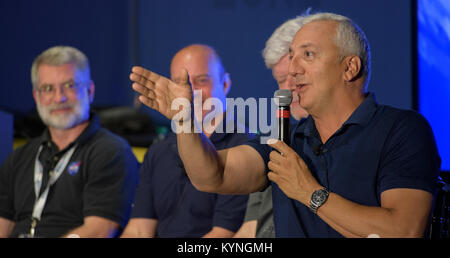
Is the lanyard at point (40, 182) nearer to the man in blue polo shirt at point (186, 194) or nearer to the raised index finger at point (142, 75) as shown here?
the man in blue polo shirt at point (186, 194)

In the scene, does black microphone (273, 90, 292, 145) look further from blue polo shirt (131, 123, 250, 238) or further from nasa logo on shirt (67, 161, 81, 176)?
nasa logo on shirt (67, 161, 81, 176)

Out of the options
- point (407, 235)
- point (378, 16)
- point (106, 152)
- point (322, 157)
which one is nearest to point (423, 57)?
point (322, 157)

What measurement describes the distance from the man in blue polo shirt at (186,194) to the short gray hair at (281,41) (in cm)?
39

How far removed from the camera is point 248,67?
16.8 ft

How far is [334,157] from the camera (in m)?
1.84

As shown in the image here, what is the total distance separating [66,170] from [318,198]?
1.66 m

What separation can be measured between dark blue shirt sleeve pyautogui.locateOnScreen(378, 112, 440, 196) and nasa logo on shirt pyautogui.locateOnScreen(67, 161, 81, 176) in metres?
1.72

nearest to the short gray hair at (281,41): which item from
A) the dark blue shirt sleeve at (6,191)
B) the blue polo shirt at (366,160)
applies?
the blue polo shirt at (366,160)

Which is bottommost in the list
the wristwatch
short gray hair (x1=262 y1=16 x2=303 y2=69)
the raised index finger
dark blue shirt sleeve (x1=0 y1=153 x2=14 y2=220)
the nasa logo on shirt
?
dark blue shirt sleeve (x1=0 y1=153 x2=14 y2=220)

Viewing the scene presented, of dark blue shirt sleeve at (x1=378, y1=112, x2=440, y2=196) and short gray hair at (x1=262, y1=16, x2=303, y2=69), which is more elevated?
short gray hair at (x1=262, y1=16, x2=303, y2=69)

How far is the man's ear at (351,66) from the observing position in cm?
187

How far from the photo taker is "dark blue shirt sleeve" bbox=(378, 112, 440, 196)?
1.69m

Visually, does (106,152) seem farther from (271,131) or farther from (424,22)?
(424,22)

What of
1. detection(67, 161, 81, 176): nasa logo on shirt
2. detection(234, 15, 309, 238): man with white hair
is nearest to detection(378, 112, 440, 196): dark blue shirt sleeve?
detection(234, 15, 309, 238): man with white hair
